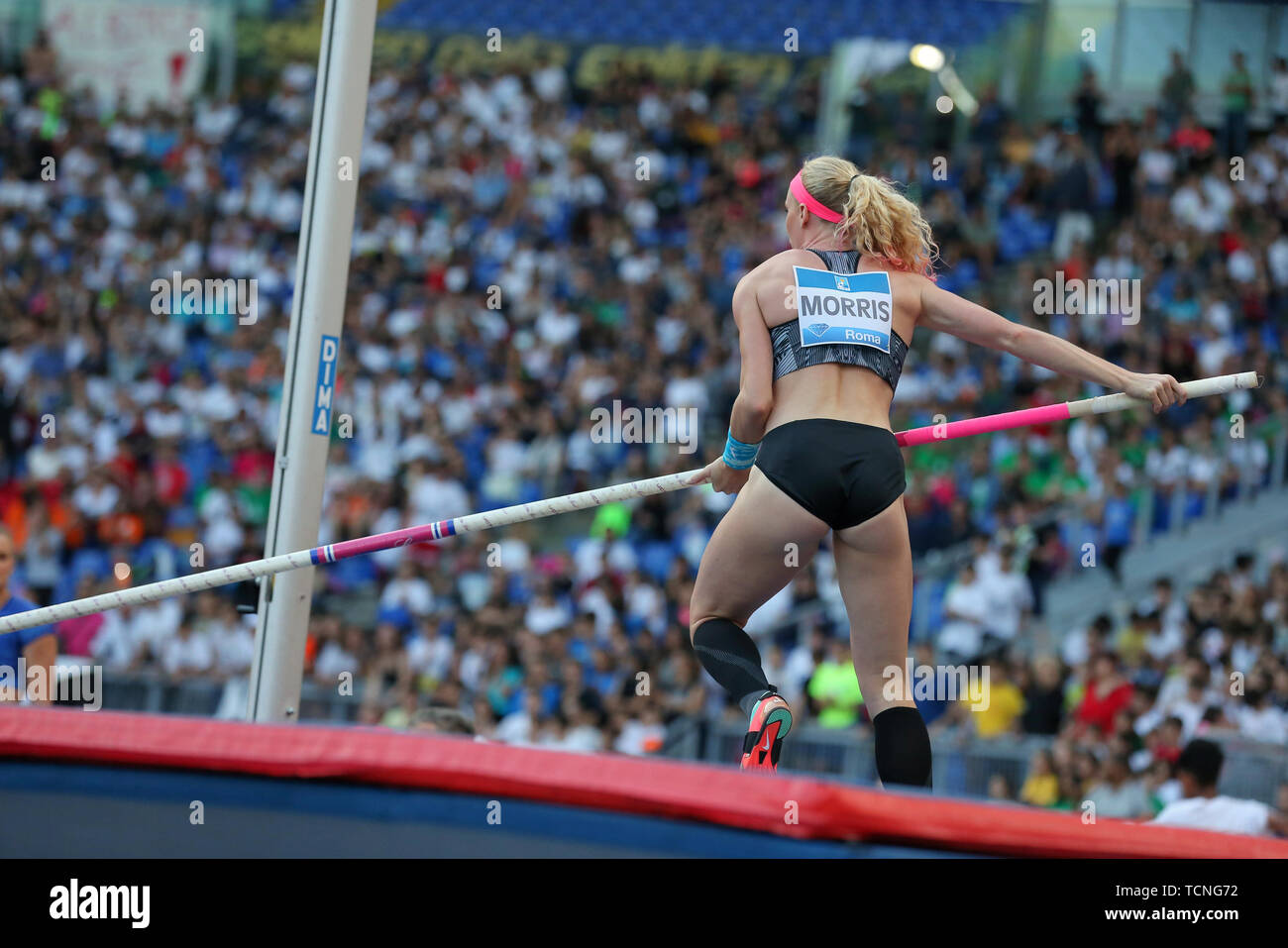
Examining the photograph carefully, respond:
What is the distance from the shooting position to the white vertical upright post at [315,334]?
16.5ft

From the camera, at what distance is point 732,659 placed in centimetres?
378

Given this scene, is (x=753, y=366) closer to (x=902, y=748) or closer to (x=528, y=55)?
(x=902, y=748)

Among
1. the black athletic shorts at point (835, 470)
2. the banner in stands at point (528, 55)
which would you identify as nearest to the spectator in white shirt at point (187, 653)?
the black athletic shorts at point (835, 470)

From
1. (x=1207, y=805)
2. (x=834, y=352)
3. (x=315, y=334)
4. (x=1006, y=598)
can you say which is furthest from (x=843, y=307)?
(x=1006, y=598)

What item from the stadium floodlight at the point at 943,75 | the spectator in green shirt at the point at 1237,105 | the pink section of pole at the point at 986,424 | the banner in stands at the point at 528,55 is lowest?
the pink section of pole at the point at 986,424

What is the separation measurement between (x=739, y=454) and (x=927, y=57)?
1366 cm

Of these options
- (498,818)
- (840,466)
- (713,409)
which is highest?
(713,409)

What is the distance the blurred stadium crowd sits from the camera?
9469 mm

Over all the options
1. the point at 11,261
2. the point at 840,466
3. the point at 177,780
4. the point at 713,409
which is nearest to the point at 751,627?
the point at 713,409

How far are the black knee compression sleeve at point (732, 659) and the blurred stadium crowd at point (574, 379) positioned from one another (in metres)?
4.30

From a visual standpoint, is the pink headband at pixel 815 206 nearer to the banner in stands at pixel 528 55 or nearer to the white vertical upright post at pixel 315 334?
the white vertical upright post at pixel 315 334
